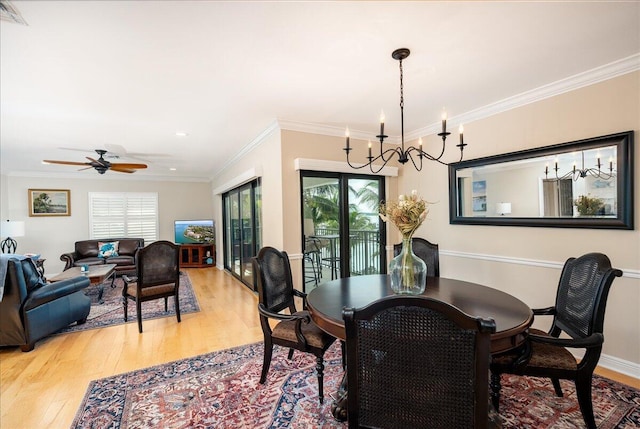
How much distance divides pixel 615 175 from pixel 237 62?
3.09 m

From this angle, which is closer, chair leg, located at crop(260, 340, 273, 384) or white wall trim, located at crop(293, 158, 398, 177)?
chair leg, located at crop(260, 340, 273, 384)

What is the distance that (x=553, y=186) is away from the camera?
2689mm

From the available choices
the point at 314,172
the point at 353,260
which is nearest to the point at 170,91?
the point at 314,172

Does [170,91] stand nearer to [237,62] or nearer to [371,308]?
[237,62]

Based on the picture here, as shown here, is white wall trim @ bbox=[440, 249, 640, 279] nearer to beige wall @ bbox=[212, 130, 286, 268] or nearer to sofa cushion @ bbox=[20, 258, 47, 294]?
beige wall @ bbox=[212, 130, 286, 268]

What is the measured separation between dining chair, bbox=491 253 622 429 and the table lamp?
792 cm

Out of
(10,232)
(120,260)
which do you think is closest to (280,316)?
(120,260)

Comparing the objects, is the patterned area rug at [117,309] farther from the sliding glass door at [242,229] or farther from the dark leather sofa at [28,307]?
the sliding glass door at [242,229]

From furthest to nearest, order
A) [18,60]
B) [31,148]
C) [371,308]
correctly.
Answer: [31,148] < [18,60] < [371,308]

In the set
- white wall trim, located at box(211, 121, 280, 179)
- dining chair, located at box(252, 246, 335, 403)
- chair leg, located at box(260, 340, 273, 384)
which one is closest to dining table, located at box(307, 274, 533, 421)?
dining chair, located at box(252, 246, 335, 403)

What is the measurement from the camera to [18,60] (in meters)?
2.00

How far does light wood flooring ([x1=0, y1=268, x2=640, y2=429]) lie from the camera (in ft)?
6.69

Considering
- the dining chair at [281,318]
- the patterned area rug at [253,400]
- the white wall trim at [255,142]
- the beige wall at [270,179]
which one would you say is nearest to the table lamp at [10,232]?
the white wall trim at [255,142]

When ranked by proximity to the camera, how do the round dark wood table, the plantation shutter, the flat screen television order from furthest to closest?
1. the flat screen television
2. the plantation shutter
3. the round dark wood table
